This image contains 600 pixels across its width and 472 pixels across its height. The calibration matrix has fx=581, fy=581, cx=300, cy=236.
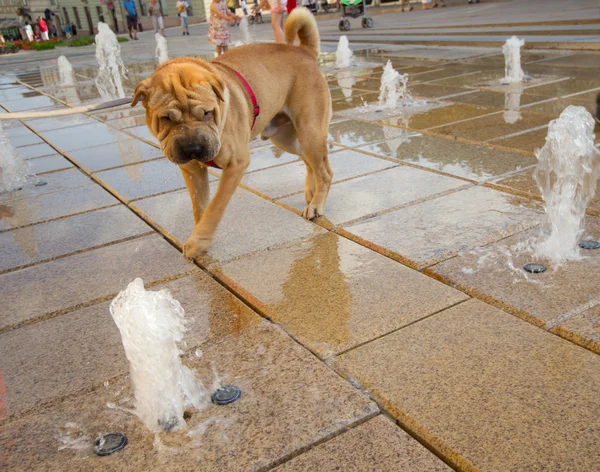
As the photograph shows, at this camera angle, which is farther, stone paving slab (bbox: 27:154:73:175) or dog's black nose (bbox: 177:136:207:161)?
stone paving slab (bbox: 27:154:73:175)

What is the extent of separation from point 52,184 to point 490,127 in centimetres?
449

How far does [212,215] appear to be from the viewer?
366cm

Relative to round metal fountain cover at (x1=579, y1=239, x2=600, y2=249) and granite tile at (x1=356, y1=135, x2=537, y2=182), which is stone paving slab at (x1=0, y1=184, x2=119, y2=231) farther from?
round metal fountain cover at (x1=579, y1=239, x2=600, y2=249)

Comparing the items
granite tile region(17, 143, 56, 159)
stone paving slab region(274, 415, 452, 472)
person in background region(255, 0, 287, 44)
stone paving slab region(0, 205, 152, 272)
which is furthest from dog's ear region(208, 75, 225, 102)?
person in background region(255, 0, 287, 44)

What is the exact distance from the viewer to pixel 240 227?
Answer: 165 inches

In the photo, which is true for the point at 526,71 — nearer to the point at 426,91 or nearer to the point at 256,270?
the point at 426,91

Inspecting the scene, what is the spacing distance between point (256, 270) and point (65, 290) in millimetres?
1153

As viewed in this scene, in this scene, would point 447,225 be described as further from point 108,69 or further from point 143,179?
point 108,69

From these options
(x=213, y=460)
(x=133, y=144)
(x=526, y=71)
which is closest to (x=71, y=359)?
(x=213, y=460)

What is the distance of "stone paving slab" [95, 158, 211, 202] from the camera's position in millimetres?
5227

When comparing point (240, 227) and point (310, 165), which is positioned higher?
point (310, 165)

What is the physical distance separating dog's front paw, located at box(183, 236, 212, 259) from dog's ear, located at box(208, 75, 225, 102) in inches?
35.4

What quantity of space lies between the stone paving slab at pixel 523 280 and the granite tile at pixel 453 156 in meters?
1.38

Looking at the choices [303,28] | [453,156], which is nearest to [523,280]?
[453,156]
